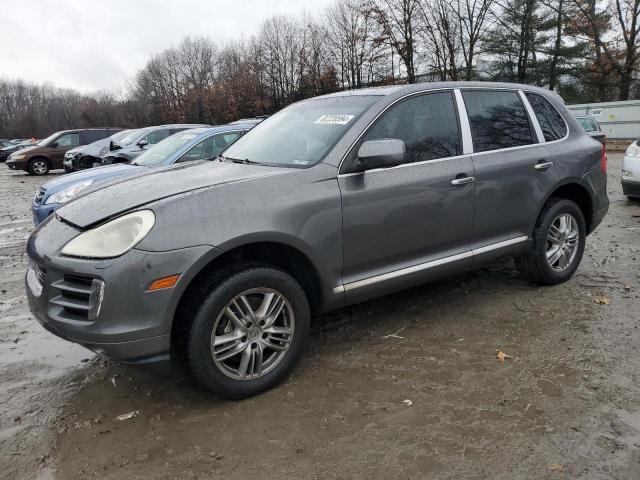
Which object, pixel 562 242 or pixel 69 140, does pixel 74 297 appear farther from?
pixel 69 140

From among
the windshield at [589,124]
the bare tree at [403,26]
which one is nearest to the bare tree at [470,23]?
the bare tree at [403,26]

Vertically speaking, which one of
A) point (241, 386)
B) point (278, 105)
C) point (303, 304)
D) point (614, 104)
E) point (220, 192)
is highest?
point (278, 105)

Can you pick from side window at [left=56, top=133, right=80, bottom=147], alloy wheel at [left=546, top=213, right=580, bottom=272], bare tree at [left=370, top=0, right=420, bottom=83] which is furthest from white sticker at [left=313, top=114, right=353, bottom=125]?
bare tree at [left=370, top=0, right=420, bottom=83]

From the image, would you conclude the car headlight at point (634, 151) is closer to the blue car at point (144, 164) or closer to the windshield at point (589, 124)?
the windshield at point (589, 124)

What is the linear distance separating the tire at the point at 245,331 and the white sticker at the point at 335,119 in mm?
1193

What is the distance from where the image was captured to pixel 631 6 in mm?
34656

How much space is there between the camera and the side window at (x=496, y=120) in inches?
159

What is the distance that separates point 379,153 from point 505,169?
1.41 meters

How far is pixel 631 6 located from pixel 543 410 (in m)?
41.2

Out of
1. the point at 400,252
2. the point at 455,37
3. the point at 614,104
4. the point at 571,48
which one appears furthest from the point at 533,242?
the point at 571,48

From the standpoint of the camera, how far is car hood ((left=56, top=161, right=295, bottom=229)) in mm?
2887

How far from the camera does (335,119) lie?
364cm

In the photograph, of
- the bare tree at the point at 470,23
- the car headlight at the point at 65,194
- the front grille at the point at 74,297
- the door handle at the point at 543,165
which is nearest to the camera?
the front grille at the point at 74,297

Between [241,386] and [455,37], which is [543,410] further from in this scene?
[455,37]
